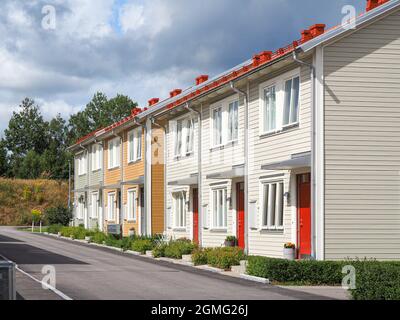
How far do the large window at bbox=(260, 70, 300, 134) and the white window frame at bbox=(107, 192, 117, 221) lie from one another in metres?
19.6

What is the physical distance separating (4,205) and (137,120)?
1383 inches

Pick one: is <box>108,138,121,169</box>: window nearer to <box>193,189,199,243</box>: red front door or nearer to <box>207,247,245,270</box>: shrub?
<box>193,189,199,243</box>: red front door

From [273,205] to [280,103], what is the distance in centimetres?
311

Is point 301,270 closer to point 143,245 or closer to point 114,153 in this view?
point 143,245

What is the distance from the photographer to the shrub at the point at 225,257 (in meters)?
21.9

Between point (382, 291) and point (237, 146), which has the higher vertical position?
point (237, 146)

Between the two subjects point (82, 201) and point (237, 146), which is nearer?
point (237, 146)

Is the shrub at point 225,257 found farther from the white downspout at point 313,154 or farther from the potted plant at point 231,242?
the white downspout at point 313,154

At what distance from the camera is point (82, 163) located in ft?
163

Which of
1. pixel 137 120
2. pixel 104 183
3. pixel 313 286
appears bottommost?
pixel 313 286

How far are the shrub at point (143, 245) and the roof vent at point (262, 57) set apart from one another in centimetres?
965

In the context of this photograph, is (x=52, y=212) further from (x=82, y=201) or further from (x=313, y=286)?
(x=313, y=286)

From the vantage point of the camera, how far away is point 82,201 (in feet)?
164
